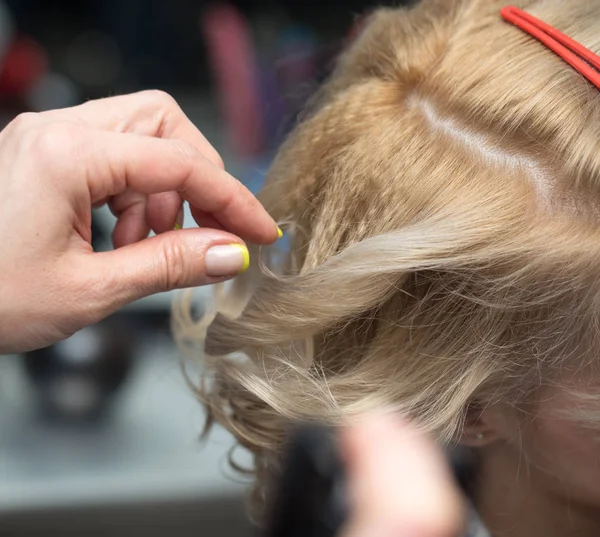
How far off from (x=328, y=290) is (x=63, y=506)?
1.91ft

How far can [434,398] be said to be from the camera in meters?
0.56

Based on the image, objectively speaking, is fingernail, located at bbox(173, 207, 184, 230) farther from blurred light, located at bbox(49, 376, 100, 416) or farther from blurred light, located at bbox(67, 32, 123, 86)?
blurred light, located at bbox(67, 32, 123, 86)

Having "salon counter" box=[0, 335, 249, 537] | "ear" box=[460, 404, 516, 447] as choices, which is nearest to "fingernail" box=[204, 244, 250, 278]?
"ear" box=[460, 404, 516, 447]

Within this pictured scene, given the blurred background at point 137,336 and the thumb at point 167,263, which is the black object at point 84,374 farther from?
the thumb at point 167,263

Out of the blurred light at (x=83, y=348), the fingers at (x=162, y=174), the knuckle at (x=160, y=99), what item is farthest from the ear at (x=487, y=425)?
the blurred light at (x=83, y=348)

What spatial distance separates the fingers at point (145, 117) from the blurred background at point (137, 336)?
141 mm

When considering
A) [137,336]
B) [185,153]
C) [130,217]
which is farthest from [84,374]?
[185,153]

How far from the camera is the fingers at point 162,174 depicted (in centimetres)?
50

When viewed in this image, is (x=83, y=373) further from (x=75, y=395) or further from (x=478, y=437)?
(x=478, y=437)

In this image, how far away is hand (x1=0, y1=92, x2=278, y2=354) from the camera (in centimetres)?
49

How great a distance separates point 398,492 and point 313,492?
0.43 ft

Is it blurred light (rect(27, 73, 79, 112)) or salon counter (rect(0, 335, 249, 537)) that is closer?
salon counter (rect(0, 335, 249, 537))

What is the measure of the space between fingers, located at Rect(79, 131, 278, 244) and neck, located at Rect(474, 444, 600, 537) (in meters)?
0.30

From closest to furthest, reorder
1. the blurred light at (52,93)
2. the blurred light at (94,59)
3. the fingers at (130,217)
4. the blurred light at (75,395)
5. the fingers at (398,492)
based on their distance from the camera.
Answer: the fingers at (398,492)
the fingers at (130,217)
the blurred light at (75,395)
the blurred light at (52,93)
the blurred light at (94,59)
